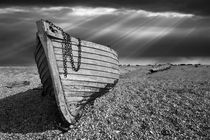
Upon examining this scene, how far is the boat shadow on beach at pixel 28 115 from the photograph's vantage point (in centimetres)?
948

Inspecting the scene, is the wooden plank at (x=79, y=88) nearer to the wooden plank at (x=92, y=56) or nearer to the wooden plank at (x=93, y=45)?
the wooden plank at (x=92, y=56)

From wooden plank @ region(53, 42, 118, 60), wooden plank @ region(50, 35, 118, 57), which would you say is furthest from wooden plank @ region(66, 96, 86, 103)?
wooden plank @ region(50, 35, 118, 57)

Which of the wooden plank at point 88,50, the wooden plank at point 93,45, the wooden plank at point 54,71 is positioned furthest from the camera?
the wooden plank at point 93,45

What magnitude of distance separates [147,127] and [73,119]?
116 inches

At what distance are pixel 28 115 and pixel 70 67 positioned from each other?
3403 millimetres

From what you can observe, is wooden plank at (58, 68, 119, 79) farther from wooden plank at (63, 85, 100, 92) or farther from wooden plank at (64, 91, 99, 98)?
wooden plank at (64, 91, 99, 98)

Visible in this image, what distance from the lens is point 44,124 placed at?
9.60m

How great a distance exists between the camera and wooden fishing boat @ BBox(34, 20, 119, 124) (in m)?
8.85

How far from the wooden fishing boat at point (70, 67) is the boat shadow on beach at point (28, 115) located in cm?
123

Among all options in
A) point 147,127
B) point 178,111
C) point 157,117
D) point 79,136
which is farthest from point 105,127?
point 178,111

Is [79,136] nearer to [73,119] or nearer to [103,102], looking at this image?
[73,119]

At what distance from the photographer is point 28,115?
10789 mm

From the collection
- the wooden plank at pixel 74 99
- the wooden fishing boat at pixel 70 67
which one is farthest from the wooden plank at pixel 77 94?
the wooden plank at pixel 74 99

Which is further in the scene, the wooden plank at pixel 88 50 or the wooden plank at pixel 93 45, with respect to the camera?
the wooden plank at pixel 93 45
